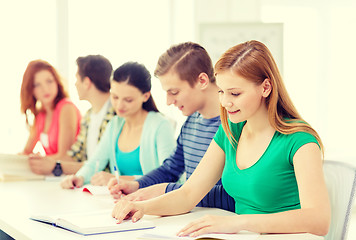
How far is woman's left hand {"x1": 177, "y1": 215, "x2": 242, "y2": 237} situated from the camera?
1.39 metres

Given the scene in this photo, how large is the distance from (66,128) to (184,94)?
144cm

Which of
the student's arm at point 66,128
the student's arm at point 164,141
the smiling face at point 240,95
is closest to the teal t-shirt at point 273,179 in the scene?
the smiling face at point 240,95

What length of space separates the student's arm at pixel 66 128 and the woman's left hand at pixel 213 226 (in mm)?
2062

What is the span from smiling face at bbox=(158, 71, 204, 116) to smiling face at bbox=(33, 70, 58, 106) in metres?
1.51

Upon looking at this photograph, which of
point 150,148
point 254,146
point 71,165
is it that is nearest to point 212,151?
point 254,146

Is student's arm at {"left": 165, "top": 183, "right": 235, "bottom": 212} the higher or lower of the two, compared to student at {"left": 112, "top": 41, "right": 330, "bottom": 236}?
lower

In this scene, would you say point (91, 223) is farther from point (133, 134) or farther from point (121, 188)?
point (133, 134)

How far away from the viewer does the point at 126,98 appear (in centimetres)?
268

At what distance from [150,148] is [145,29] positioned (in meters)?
2.65

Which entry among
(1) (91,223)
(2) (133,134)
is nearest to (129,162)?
(2) (133,134)

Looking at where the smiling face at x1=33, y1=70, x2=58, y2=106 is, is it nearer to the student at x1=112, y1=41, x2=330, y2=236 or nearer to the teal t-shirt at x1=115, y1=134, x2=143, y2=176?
the teal t-shirt at x1=115, y1=134, x2=143, y2=176

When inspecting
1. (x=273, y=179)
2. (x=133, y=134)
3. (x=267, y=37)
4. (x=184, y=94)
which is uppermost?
(x=267, y=37)

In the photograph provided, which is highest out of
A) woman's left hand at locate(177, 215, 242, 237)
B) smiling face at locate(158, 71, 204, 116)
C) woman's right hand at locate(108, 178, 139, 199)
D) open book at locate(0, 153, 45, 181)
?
smiling face at locate(158, 71, 204, 116)

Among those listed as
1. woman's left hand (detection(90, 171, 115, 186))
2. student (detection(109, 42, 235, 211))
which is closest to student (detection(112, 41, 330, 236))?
student (detection(109, 42, 235, 211))
